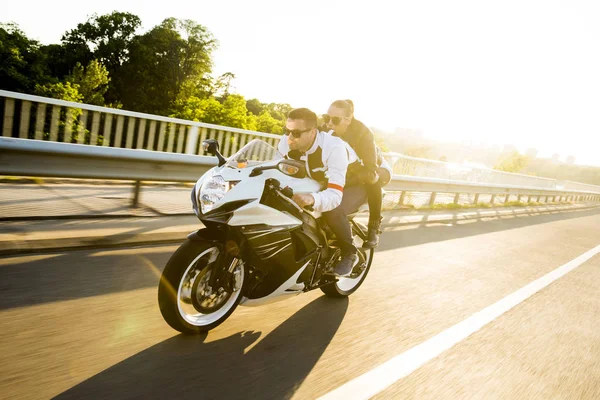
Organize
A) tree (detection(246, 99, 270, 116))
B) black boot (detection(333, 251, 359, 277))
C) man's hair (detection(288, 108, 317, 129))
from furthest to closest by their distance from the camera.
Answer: tree (detection(246, 99, 270, 116)) → black boot (detection(333, 251, 359, 277)) → man's hair (detection(288, 108, 317, 129))

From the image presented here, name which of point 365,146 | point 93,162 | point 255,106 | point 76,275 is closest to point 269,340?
point 76,275

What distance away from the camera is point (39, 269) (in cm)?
368

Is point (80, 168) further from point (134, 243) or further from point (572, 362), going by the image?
point (572, 362)

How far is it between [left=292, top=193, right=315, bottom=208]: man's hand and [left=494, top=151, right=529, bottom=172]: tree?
90.7 m

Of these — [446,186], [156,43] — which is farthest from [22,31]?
[446,186]

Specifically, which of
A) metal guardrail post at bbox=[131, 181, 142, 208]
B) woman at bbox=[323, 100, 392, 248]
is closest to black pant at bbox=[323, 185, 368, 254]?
woman at bbox=[323, 100, 392, 248]

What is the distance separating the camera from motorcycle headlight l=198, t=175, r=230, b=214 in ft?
9.27

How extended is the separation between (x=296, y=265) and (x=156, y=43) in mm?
75047

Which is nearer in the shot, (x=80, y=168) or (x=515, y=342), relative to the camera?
(x=515, y=342)

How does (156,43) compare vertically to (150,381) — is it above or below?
above

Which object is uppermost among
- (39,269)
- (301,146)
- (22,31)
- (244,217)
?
(22,31)

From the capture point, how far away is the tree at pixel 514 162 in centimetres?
8662

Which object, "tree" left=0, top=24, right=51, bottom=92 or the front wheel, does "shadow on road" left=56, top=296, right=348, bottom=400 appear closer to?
the front wheel

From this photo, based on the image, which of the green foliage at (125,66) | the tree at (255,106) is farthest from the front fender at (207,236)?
the tree at (255,106)
